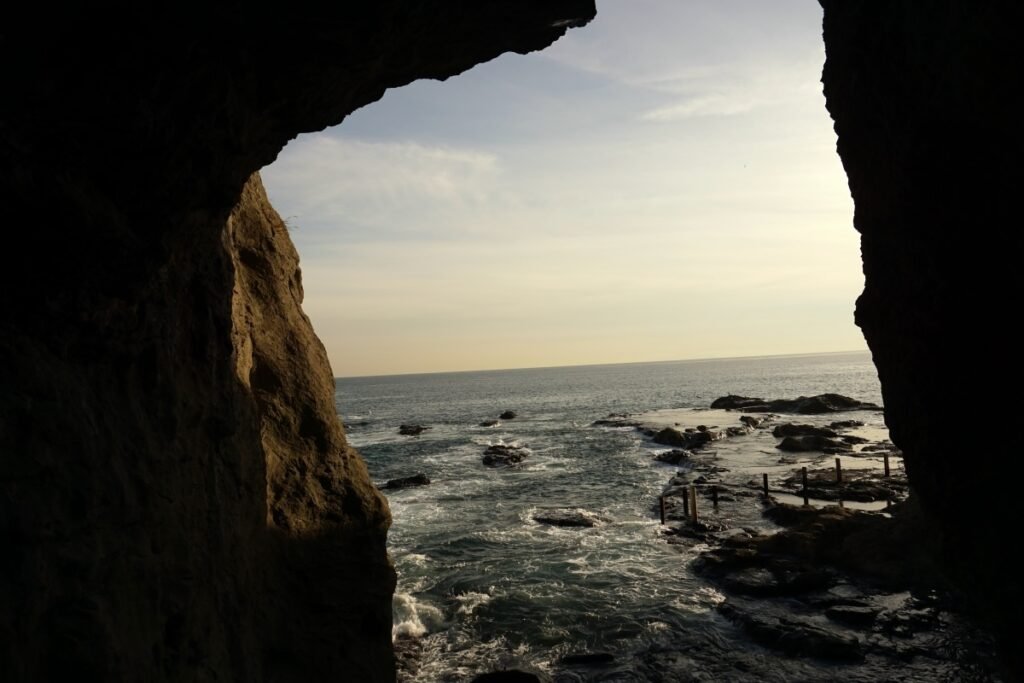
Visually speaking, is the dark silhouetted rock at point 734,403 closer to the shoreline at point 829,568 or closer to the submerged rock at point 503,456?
the submerged rock at point 503,456

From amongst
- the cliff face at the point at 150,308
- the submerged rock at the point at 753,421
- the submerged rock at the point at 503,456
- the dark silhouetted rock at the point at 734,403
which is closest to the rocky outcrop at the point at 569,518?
the submerged rock at the point at 503,456

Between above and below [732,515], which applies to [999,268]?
above

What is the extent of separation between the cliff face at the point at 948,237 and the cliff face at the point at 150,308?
428cm

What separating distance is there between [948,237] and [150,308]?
9.81 m

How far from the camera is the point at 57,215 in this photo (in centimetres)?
570

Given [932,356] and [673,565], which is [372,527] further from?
[673,565]

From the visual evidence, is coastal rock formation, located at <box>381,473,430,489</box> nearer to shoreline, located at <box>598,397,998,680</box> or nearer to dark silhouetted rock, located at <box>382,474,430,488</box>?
dark silhouetted rock, located at <box>382,474,430,488</box>

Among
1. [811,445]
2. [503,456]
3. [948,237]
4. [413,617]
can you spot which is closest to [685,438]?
[811,445]

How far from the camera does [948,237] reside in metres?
7.91

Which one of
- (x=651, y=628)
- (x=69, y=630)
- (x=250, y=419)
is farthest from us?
(x=651, y=628)

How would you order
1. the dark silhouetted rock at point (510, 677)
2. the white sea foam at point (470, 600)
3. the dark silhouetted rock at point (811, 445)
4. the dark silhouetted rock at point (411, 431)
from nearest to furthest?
the dark silhouetted rock at point (510, 677) → the white sea foam at point (470, 600) → the dark silhouetted rock at point (811, 445) → the dark silhouetted rock at point (411, 431)

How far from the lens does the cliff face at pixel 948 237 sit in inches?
278

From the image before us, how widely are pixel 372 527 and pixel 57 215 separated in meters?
7.98

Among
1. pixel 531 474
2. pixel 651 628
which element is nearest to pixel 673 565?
pixel 651 628
